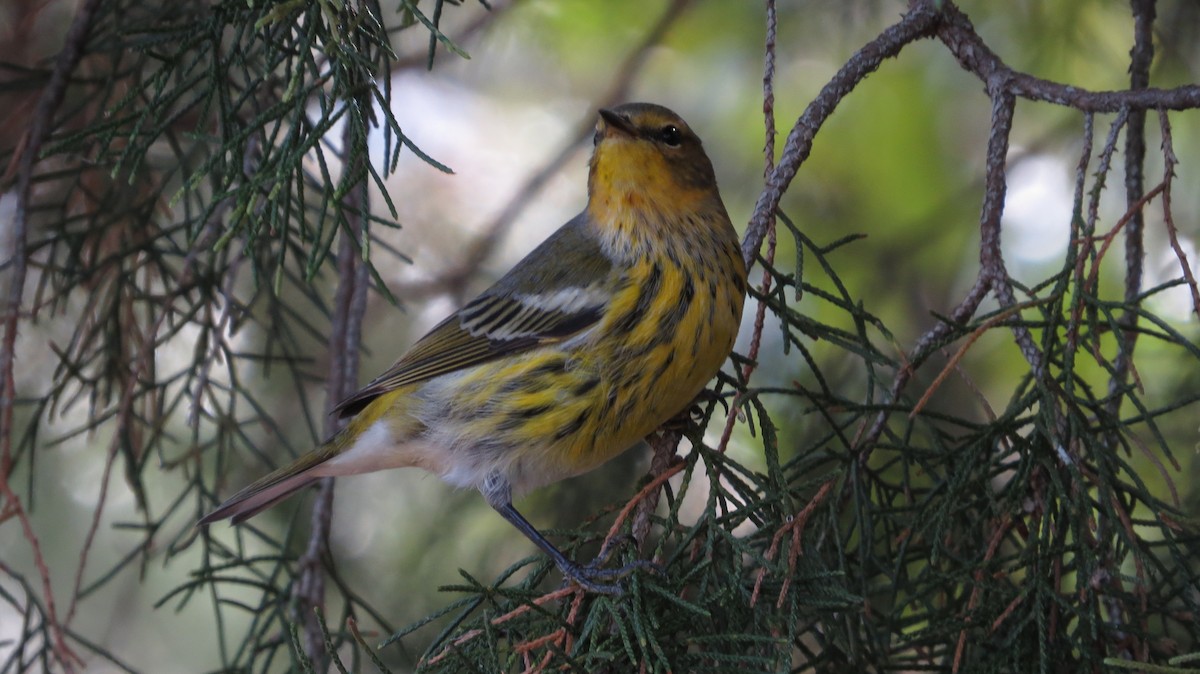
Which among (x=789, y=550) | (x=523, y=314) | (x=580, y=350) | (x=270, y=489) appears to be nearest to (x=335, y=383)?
(x=270, y=489)

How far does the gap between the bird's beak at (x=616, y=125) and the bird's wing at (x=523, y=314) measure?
274 mm

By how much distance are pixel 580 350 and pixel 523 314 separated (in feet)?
1.07

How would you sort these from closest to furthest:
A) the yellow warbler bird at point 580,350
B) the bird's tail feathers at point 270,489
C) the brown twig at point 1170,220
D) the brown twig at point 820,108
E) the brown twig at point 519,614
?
the brown twig at point 1170,220 < the brown twig at point 519,614 < the brown twig at point 820,108 < the yellow warbler bird at point 580,350 < the bird's tail feathers at point 270,489

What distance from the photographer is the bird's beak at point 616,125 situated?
2.67m

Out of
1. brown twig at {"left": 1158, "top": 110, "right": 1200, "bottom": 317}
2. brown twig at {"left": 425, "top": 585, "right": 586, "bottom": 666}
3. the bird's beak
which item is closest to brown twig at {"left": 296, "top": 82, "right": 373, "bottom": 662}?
the bird's beak

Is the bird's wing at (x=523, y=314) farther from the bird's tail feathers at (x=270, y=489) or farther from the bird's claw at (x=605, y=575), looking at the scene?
the bird's claw at (x=605, y=575)

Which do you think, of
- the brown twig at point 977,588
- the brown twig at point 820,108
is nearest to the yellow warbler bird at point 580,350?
the brown twig at point 820,108

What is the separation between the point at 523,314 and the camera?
2826 millimetres

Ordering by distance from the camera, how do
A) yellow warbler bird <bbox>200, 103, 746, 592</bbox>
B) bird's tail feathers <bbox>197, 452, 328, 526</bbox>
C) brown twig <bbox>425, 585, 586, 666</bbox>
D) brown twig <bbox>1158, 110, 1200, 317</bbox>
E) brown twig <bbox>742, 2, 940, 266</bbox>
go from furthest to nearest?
bird's tail feathers <bbox>197, 452, 328, 526</bbox> → yellow warbler bird <bbox>200, 103, 746, 592</bbox> → brown twig <bbox>742, 2, 940, 266</bbox> → brown twig <bbox>425, 585, 586, 666</bbox> → brown twig <bbox>1158, 110, 1200, 317</bbox>

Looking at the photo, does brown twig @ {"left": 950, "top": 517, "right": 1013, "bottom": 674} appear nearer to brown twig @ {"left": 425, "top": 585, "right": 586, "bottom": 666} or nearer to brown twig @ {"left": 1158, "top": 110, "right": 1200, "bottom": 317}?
brown twig @ {"left": 1158, "top": 110, "right": 1200, "bottom": 317}

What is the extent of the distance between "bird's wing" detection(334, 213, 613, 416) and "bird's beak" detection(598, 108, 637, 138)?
27 cm

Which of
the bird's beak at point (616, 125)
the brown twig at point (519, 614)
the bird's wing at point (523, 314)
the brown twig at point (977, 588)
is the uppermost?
the bird's beak at point (616, 125)

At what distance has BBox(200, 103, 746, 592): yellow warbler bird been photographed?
2.45 metres

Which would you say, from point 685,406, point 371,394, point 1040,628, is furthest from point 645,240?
point 1040,628
